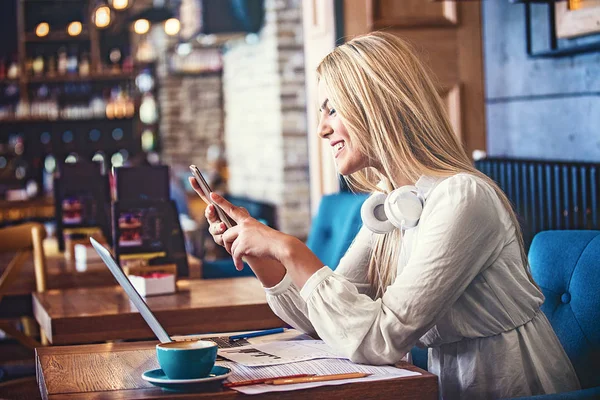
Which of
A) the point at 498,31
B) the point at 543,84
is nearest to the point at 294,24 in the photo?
the point at 498,31

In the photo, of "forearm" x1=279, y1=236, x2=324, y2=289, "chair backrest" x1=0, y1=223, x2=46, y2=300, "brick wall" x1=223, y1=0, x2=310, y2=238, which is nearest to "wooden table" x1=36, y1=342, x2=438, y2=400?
"forearm" x1=279, y1=236, x2=324, y2=289

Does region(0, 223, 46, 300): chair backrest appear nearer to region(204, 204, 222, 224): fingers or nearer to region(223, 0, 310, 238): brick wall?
region(204, 204, 222, 224): fingers

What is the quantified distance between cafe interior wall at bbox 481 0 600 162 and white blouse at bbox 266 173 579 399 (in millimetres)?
1904

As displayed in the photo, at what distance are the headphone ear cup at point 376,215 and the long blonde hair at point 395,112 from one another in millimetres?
62

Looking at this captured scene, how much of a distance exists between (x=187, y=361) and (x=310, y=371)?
221mm

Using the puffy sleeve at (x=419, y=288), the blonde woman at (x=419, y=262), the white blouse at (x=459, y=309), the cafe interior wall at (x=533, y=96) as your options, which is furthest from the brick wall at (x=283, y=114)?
the puffy sleeve at (x=419, y=288)

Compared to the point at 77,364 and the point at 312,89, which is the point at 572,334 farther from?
the point at 312,89

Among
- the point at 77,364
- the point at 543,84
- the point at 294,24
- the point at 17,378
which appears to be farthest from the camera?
the point at 294,24

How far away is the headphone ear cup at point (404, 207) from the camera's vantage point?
1.69 m

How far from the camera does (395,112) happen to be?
1743 millimetres

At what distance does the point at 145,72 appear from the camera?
10844 millimetres

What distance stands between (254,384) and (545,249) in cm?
90

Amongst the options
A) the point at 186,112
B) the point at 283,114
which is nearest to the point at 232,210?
the point at 283,114

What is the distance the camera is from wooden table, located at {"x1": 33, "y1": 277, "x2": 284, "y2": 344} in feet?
7.28
